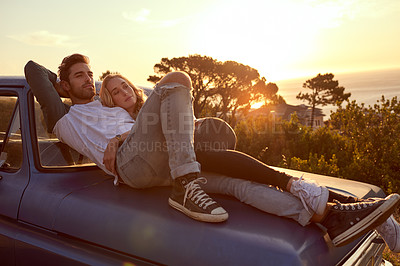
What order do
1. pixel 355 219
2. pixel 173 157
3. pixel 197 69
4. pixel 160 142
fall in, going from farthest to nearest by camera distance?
pixel 197 69 < pixel 160 142 < pixel 173 157 < pixel 355 219

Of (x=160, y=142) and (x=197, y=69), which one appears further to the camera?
(x=197, y=69)

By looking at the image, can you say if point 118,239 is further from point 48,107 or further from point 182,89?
point 48,107

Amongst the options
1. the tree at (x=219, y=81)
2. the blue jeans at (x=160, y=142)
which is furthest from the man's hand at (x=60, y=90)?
the tree at (x=219, y=81)

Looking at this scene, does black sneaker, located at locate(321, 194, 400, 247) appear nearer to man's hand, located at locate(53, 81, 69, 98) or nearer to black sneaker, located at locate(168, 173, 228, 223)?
black sneaker, located at locate(168, 173, 228, 223)

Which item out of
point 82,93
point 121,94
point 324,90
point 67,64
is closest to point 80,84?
point 82,93

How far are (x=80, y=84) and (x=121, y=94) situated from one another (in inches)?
15.6

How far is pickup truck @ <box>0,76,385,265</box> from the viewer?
1458mm

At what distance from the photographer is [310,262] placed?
1.40 meters

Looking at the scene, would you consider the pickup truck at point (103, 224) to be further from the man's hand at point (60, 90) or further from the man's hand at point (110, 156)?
the man's hand at point (60, 90)

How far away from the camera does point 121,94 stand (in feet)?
8.64

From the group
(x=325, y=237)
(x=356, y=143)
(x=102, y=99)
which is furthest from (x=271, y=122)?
(x=325, y=237)

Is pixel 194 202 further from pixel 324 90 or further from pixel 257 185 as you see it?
pixel 324 90

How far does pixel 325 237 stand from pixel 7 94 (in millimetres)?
2405

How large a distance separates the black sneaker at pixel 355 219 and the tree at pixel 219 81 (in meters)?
26.6
